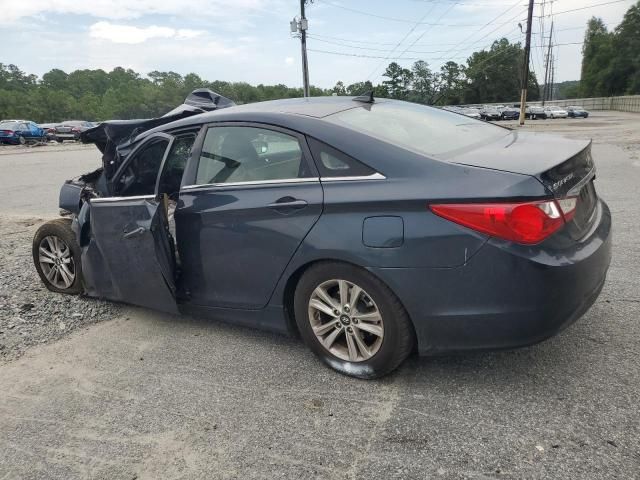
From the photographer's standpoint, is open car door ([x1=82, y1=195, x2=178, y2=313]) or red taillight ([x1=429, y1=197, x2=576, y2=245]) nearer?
red taillight ([x1=429, y1=197, x2=576, y2=245])

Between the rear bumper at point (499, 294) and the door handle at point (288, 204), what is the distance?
61 cm

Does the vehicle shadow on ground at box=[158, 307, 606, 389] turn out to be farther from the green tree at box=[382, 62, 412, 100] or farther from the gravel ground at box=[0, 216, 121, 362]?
the green tree at box=[382, 62, 412, 100]

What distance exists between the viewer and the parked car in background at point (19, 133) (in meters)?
32.8

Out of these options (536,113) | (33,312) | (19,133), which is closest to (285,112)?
(33,312)

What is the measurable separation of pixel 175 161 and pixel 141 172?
1.87ft

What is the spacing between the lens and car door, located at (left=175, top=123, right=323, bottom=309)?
9.96 feet

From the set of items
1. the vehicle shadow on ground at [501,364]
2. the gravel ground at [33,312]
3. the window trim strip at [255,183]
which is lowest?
Result: the gravel ground at [33,312]

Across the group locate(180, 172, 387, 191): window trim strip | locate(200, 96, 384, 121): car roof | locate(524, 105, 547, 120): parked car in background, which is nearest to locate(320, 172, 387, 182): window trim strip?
locate(180, 172, 387, 191): window trim strip

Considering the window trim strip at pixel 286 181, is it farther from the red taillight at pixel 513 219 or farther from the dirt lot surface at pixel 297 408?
the dirt lot surface at pixel 297 408

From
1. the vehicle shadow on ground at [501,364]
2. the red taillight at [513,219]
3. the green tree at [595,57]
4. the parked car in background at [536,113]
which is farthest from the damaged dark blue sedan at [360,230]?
the green tree at [595,57]

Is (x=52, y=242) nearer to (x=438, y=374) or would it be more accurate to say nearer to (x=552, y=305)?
(x=438, y=374)

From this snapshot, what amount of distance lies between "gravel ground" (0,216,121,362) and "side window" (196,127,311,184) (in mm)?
1683

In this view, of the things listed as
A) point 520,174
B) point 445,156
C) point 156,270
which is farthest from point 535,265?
point 156,270

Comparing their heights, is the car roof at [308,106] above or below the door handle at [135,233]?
above
